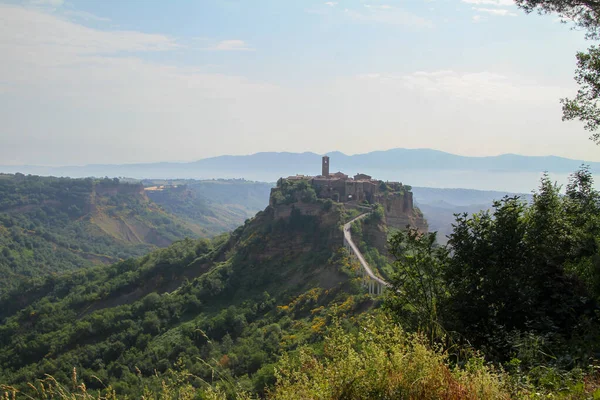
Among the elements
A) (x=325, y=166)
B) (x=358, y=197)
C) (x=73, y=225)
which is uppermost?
(x=325, y=166)

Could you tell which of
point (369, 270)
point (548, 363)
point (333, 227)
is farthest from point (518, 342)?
point (333, 227)

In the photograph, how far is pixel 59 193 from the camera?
12325cm

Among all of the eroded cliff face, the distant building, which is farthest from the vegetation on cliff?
the eroded cliff face

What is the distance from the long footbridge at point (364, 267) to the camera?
25.0 metres

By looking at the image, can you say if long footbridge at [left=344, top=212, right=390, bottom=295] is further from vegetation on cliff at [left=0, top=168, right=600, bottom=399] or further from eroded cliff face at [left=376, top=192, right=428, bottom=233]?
eroded cliff face at [left=376, top=192, right=428, bottom=233]

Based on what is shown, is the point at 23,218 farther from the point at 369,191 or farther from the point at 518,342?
the point at 518,342

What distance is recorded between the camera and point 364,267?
29.4 meters

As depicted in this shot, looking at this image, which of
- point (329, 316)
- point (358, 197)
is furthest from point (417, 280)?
point (358, 197)

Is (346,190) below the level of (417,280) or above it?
above

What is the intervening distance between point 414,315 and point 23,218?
11784 centimetres

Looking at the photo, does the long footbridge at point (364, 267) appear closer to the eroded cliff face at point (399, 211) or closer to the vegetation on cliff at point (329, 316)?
the vegetation on cliff at point (329, 316)

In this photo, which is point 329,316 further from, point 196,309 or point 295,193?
point 295,193

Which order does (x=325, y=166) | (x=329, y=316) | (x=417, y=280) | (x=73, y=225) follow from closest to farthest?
(x=417, y=280) < (x=329, y=316) < (x=325, y=166) < (x=73, y=225)

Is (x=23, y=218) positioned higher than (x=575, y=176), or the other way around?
(x=575, y=176)
